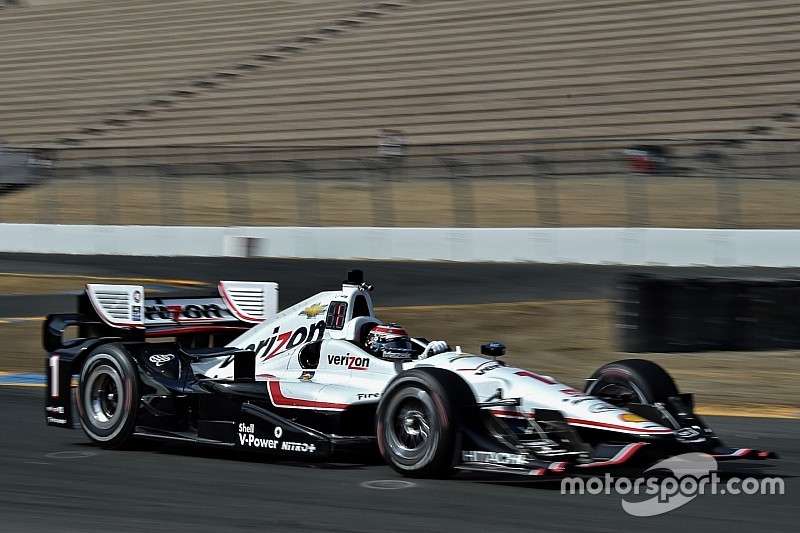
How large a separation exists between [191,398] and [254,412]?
0.73 metres

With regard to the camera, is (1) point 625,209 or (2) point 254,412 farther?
(1) point 625,209

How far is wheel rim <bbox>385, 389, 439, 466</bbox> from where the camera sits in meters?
6.26

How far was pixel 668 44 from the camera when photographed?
26.8 m

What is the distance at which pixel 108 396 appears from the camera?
26.1 ft

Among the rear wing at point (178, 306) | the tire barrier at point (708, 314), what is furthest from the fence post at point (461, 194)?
the rear wing at point (178, 306)

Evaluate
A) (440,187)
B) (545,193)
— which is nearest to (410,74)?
(440,187)

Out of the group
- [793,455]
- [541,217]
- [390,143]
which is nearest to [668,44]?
[390,143]

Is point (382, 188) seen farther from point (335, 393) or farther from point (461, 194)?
point (335, 393)

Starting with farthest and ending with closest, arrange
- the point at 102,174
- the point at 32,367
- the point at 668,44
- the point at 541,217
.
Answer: the point at 668,44, the point at 102,174, the point at 541,217, the point at 32,367

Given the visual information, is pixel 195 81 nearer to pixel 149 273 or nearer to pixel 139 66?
pixel 139 66

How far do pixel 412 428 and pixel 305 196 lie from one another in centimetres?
1508

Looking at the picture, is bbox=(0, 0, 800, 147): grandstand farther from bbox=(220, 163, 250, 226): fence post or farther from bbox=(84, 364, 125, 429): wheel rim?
bbox=(84, 364, 125, 429): wheel rim

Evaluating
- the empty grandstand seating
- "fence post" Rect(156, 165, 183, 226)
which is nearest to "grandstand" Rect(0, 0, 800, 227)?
the empty grandstand seating

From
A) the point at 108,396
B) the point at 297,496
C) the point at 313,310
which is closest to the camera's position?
the point at 297,496
